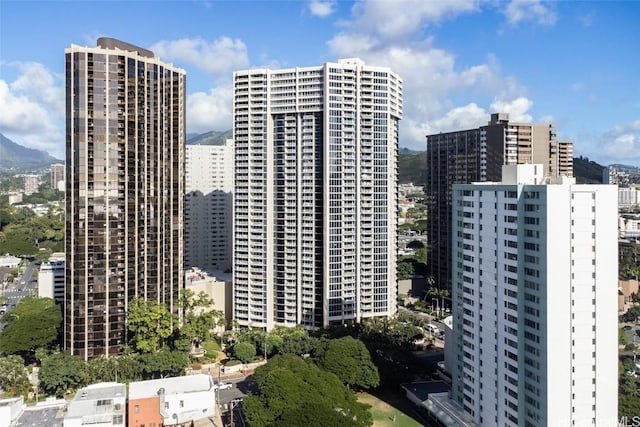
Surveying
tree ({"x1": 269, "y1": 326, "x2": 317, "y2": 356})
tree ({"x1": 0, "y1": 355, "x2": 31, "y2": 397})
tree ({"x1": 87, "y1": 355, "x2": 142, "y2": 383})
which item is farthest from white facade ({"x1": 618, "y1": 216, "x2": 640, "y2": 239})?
tree ({"x1": 0, "y1": 355, "x2": 31, "y2": 397})

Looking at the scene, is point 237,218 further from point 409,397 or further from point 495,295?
point 495,295

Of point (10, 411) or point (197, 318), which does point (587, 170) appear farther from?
point (10, 411)

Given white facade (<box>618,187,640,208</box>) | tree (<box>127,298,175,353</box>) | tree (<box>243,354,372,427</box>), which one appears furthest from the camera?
white facade (<box>618,187,640,208</box>)

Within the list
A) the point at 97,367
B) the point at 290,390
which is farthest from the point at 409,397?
the point at 97,367

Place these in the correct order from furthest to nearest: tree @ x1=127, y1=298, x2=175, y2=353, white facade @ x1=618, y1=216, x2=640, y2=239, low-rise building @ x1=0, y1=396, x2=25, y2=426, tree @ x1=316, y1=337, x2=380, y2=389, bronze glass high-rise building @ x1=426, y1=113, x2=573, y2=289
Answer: white facade @ x1=618, y1=216, x2=640, y2=239, bronze glass high-rise building @ x1=426, y1=113, x2=573, y2=289, tree @ x1=127, y1=298, x2=175, y2=353, tree @ x1=316, y1=337, x2=380, y2=389, low-rise building @ x1=0, y1=396, x2=25, y2=426

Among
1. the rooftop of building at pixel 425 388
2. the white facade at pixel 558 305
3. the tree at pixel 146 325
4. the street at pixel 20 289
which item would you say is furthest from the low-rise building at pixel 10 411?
the street at pixel 20 289

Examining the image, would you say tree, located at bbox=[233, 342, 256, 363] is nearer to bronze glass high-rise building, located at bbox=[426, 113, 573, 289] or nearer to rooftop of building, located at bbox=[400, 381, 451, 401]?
rooftop of building, located at bbox=[400, 381, 451, 401]

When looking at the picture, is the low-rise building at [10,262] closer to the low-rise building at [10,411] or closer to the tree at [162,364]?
the tree at [162,364]
